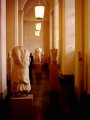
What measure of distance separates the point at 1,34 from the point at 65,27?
5839 millimetres

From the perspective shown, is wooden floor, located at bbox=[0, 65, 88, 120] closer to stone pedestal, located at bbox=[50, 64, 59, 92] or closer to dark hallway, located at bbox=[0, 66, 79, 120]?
dark hallway, located at bbox=[0, 66, 79, 120]

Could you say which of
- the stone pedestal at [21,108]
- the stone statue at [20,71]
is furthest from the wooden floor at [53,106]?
the stone statue at [20,71]

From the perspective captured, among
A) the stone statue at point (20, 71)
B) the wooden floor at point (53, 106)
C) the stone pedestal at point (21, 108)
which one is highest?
the stone statue at point (20, 71)

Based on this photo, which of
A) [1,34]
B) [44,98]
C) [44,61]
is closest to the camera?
[1,34]

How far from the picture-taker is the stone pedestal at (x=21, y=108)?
20.2 ft

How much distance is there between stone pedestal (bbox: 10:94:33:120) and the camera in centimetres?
617

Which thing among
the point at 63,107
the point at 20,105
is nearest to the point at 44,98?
the point at 63,107

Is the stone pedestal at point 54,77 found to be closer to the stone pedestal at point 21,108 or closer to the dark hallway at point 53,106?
the dark hallway at point 53,106

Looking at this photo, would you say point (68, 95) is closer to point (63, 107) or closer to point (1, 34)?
point (63, 107)

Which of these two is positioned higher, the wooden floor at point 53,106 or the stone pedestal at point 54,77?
the stone pedestal at point 54,77

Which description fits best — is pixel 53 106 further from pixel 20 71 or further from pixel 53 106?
pixel 20 71

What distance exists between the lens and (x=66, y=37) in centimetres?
1434

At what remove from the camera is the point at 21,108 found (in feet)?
20.4

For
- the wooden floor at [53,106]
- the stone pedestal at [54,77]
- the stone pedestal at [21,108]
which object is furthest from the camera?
the stone pedestal at [54,77]
